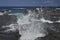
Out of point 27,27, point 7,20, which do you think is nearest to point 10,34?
point 27,27

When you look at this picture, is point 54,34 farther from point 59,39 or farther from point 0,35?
point 0,35

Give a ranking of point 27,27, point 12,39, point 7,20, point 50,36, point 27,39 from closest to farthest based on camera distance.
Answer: point 12,39 < point 50,36 < point 27,39 < point 27,27 < point 7,20

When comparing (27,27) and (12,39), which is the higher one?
(12,39)

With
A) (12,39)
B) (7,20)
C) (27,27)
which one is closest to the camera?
(12,39)

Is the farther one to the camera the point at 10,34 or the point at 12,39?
the point at 10,34

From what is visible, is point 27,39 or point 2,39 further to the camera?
point 27,39

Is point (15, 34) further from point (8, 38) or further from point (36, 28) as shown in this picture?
point (36, 28)

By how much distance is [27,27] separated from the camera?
33.9 ft

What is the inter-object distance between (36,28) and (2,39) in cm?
447

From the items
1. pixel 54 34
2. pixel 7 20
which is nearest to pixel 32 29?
pixel 7 20

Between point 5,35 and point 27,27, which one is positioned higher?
point 5,35

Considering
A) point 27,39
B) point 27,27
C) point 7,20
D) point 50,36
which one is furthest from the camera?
point 7,20

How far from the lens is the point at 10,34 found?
21.4 ft

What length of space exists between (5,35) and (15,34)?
0.43 m
